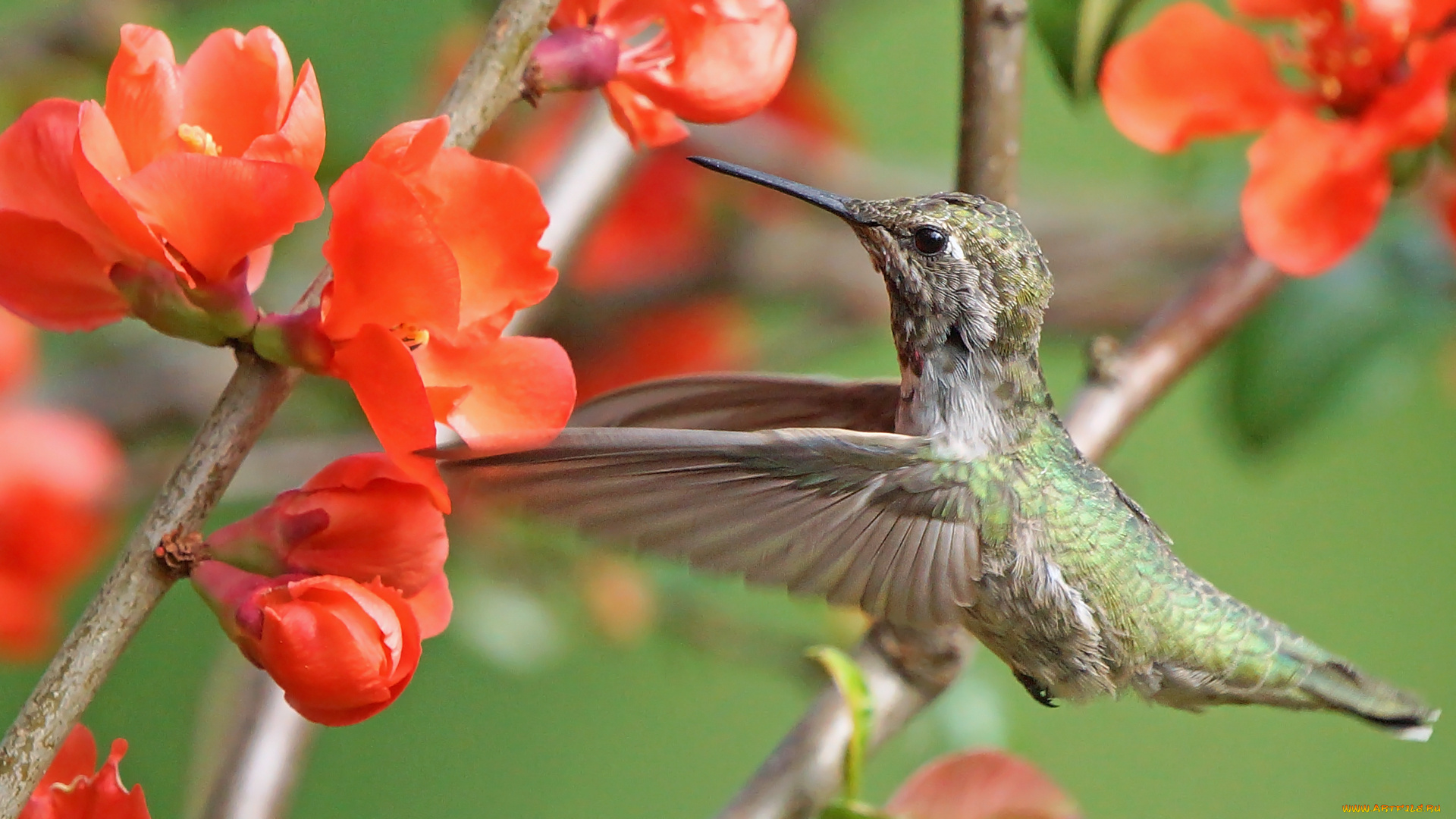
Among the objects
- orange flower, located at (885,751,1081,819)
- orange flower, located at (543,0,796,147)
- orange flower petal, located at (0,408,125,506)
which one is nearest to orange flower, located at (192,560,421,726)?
orange flower, located at (543,0,796,147)

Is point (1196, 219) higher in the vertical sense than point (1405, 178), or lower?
higher

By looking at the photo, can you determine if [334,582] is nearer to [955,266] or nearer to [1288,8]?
[955,266]

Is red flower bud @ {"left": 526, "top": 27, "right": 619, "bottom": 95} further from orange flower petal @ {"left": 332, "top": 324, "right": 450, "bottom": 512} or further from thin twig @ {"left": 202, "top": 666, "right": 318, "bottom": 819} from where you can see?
thin twig @ {"left": 202, "top": 666, "right": 318, "bottom": 819}

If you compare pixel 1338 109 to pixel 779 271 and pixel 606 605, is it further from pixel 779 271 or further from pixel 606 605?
pixel 606 605

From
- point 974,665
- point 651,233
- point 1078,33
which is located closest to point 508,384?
point 1078,33

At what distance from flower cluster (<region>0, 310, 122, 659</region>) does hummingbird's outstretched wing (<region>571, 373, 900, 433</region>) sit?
52 centimetres

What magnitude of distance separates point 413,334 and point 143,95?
0.38ft

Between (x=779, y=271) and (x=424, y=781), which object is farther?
(x=424, y=781)

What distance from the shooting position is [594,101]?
0.87 metres

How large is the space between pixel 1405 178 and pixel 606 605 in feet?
2.83

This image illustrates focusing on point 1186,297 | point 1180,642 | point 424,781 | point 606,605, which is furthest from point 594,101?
point 424,781

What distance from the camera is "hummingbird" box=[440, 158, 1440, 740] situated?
1.85 ft

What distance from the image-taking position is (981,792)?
2.14 feet

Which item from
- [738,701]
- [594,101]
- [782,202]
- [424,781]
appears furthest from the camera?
[738,701]
